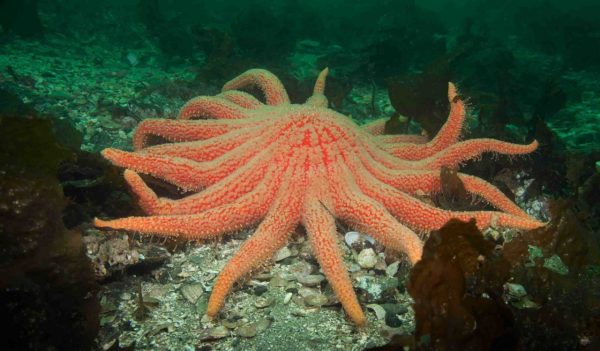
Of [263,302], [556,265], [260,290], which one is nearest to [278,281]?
[260,290]

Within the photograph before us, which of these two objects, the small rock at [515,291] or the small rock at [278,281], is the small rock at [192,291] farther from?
the small rock at [515,291]

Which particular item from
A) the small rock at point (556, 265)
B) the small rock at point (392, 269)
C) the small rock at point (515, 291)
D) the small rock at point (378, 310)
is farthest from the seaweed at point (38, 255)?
the small rock at point (556, 265)

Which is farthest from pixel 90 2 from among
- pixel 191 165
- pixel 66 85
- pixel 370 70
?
pixel 191 165

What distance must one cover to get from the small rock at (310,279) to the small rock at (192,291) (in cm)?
96

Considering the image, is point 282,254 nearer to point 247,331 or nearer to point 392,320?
point 247,331

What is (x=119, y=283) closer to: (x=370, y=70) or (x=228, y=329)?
(x=228, y=329)

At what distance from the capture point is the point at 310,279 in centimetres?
404

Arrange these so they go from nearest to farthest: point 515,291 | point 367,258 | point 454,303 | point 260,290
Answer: point 454,303, point 515,291, point 260,290, point 367,258

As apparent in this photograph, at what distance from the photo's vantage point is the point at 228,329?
3445mm

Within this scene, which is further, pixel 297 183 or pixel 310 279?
pixel 297 183

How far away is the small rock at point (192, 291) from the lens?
3.77 m

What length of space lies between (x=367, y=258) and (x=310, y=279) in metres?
0.68

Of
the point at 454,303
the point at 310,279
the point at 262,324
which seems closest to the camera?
the point at 454,303

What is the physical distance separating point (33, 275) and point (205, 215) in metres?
1.47
